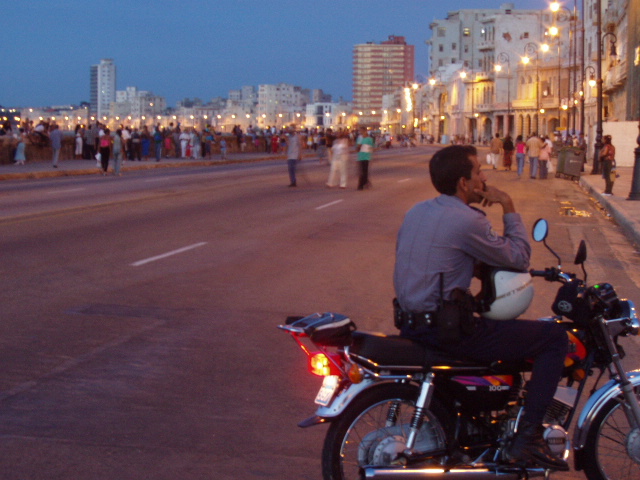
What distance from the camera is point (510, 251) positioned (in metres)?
4.17

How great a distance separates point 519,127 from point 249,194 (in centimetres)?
8537

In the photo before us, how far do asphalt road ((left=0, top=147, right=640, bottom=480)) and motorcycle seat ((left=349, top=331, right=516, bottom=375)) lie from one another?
3.39ft

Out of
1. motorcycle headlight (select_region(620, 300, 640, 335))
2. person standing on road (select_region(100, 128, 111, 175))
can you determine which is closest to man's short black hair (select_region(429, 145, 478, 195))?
motorcycle headlight (select_region(620, 300, 640, 335))

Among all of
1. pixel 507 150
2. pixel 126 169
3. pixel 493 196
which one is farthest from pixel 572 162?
pixel 493 196

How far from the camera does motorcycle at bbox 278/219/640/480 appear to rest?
13.0 feet

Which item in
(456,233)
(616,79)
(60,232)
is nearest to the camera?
(456,233)

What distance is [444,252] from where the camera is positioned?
4.10 meters

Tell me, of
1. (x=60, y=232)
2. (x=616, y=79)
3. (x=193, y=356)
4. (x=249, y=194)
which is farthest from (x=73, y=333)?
A: (x=616, y=79)

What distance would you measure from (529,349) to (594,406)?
17.8 inches

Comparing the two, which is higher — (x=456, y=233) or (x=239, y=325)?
(x=456, y=233)

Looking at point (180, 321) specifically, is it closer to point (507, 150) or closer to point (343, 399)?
point (343, 399)

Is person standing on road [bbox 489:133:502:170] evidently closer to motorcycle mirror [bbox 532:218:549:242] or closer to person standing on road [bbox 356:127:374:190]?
person standing on road [bbox 356:127:374:190]

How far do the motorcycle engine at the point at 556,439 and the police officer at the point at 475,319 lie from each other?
0.05m

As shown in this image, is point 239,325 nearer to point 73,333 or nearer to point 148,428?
point 73,333
